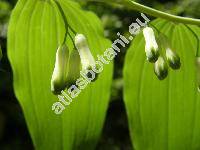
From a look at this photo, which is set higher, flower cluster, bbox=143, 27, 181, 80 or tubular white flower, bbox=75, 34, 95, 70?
flower cluster, bbox=143, 27, 181, 80

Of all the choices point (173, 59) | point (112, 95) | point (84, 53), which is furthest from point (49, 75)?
point (112, 95)

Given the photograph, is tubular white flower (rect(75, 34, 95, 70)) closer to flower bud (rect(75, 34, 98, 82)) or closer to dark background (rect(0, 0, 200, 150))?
flower bud (rect(75, 34, 98, 82))

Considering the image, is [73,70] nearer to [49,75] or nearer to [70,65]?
[70,65]

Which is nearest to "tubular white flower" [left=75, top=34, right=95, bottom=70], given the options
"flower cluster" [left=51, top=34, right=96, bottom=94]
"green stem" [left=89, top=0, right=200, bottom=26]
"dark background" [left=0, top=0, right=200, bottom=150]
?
"flower cluster" [left=51, top=34, right=96, bottom=94]

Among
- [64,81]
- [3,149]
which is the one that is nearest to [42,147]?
[64,81]

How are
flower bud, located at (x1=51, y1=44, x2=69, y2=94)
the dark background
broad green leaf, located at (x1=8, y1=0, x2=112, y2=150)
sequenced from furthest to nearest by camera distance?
the dark background → broad green leaf, located at (x1=8, y1=0, x2=112, y2=150) → flower bud, located at (x1=51, y1=44, x2=69, y2=94)

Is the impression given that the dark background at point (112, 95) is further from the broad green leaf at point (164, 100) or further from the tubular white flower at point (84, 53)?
the tubular white flower at point (84, 53)
